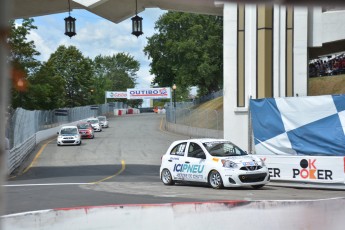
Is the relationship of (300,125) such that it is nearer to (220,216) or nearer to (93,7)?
(93,7)

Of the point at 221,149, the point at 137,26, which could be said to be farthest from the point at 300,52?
the point at 221,149

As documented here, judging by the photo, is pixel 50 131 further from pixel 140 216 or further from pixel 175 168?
pixel 140 216

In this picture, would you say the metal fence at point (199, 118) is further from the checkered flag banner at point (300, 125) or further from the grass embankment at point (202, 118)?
the checkered flag banner at point (300, 125)

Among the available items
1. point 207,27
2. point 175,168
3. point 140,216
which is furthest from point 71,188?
point 207,27

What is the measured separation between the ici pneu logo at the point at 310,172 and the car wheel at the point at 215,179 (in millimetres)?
2464

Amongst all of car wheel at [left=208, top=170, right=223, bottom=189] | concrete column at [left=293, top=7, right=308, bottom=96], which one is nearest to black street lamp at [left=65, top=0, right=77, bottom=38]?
car wheel at [left=208, top=170, right=223, bottom=189]

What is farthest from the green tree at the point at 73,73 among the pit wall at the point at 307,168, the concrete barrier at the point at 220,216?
the concrete barrier at the point at 220,216

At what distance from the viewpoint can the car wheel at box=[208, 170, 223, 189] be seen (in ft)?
53.4

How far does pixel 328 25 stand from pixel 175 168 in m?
8.79

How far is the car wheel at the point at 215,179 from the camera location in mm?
16266

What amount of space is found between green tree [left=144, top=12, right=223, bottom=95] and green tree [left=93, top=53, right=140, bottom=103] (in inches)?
3041

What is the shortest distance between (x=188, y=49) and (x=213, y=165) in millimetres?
51530

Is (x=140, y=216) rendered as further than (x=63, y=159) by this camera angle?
No

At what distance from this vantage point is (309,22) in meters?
21.7
